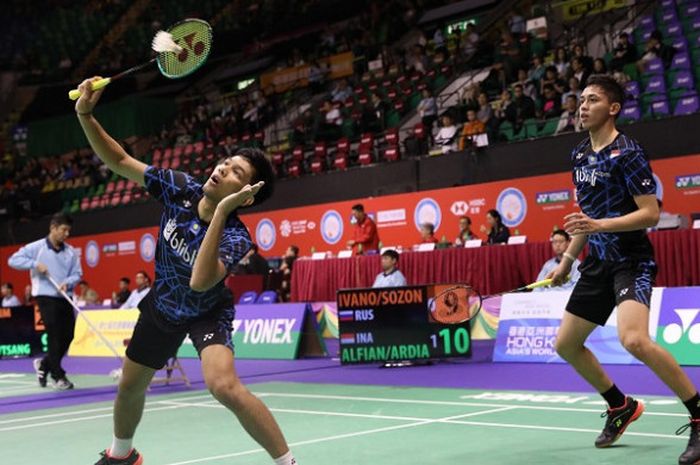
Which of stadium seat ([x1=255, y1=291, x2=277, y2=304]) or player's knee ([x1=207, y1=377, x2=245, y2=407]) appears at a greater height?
player's knee ([x1=207, y1=377, x2=245, y2=407])

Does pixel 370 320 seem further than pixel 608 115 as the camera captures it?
Yes

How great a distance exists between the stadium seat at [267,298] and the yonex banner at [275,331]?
1.49 metres

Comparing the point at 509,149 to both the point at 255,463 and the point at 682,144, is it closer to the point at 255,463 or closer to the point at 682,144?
the point at 682,144

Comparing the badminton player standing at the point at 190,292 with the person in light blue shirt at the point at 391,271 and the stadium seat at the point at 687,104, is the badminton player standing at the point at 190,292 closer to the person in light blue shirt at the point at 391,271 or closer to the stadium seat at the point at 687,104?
the person in light blue shirt at the point at 391,271

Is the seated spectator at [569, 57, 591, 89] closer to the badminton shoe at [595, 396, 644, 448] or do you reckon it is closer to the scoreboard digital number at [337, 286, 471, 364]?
the scoreboard digital number at [337, 286, 471, 364]

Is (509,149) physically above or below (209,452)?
above

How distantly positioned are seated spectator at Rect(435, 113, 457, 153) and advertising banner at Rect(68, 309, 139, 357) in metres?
6.69

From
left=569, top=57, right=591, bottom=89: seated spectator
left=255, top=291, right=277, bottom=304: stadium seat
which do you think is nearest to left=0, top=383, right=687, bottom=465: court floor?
left=255, top=291, right=277, bottom=304: stadium seat

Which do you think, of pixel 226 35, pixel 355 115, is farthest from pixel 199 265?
pixel 226 35

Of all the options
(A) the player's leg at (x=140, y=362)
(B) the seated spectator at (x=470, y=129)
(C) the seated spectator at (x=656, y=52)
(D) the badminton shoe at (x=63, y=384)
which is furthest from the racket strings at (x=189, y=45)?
(C) the seated spectator at (x=656, y=52)

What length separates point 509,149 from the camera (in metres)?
17.2

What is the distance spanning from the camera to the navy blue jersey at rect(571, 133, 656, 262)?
214 inches

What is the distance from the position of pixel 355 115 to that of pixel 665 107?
27.4 ft

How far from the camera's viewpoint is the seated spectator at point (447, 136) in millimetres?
18391
